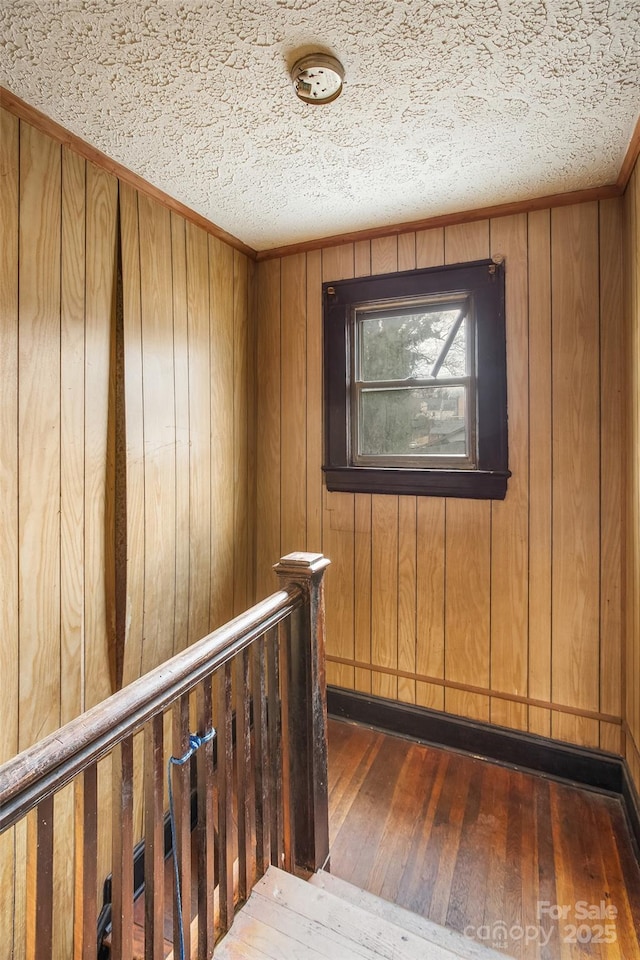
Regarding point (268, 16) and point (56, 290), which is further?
point (56, 290)

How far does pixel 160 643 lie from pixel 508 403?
6.45 ft

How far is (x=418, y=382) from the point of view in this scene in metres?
2.48

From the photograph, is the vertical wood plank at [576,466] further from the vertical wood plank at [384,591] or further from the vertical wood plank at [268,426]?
the vertical wood plank at [268,426]

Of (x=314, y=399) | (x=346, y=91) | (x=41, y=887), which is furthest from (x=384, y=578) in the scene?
(x=346, y=91)

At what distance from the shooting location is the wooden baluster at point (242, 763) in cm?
137

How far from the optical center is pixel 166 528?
2.21 meters

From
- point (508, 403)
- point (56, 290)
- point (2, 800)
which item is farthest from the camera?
point (508, 403)

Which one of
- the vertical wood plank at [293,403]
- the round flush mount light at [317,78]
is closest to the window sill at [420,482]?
the vertical wood plank at [293,403]

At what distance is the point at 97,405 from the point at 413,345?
5.13ft

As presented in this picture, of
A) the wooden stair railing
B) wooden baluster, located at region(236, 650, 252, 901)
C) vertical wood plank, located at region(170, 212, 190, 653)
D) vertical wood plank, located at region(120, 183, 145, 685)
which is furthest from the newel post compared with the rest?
vertical wood plank, located at region(170, 212, 190, 653)

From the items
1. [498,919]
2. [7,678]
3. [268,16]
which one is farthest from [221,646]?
[268,16]

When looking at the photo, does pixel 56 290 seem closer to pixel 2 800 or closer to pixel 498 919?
pixel 2 800

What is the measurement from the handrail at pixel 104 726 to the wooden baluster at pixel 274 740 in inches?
6.9

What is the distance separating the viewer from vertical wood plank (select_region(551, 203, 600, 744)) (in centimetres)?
215
